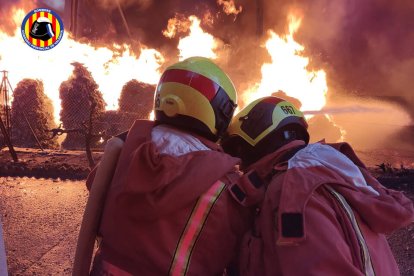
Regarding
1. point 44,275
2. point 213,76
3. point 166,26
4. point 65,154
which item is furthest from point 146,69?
point 213,76

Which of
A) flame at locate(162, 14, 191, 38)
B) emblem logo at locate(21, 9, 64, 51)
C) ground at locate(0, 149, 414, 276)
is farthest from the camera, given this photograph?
flame at locate(162, 14, 191, 38)

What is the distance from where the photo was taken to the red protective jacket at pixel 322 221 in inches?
59.9

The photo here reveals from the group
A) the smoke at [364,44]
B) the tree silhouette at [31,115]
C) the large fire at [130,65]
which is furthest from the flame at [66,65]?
the smoke at [364,44]

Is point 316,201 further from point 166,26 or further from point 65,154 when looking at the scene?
point 166,26

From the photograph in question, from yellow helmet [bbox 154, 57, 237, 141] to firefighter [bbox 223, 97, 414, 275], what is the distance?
1.18 feet

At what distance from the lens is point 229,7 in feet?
54.9

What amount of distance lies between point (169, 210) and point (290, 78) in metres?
13.6

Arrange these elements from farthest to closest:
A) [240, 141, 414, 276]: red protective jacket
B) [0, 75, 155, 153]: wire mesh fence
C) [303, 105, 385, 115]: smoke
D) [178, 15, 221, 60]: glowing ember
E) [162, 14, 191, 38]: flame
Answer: [162, 14, 191, 38]: flame → [178, 15, 221, 60]: glowing ember → [303, 105, 385, 115]: smoke → [0, 75, 155, 153]: wire mesh fence → [240, 141, 414, 276]: red protective jacket

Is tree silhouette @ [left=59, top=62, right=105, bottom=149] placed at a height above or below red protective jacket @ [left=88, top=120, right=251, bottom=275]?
above

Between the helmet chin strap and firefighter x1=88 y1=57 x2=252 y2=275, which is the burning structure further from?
firefighter x1=88 y1=57 x2=252 y2=275

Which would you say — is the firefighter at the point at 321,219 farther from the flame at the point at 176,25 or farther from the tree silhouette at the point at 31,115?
the flame at the point at 176,25

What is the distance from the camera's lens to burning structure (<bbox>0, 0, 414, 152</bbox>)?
1430 centimetres

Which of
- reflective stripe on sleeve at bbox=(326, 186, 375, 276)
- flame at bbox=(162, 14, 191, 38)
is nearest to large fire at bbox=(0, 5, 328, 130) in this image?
flame at bbox=(162, 14, 191, 38)

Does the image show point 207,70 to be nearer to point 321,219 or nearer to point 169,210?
point 169,210
